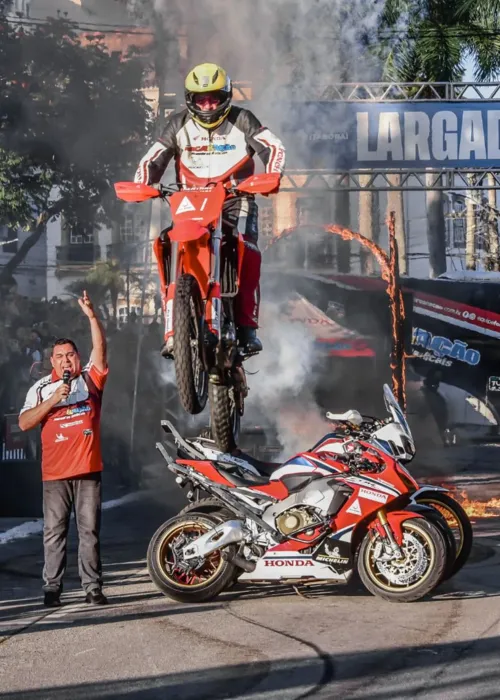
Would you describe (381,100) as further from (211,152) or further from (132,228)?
(211,152)

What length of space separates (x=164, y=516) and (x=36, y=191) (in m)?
6.19

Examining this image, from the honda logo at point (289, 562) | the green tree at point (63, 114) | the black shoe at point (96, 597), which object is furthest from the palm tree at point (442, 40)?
the black shoe at point (96, 597)

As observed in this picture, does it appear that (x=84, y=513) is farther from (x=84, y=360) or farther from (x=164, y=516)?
(x=84, y=360)

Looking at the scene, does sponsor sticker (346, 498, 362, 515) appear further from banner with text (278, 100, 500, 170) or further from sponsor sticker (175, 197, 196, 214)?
banner with text (278, 100, 500, 170)

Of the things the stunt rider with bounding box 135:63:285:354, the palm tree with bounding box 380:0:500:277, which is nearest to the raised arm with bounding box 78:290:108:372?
the stunt rider with bounding box 135:63:285:354

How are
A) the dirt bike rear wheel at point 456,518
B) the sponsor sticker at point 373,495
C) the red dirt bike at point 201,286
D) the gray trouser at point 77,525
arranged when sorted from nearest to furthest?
1. the sponsor sticker at point 373,495
2. the gray trouser at point 77,525
3. the red dirt bike at point 201,286
4. the dirt bike rear wheel at point 456,518

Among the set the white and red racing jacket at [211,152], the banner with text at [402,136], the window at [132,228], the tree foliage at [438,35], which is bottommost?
the white and red racing jacket at [211,152]

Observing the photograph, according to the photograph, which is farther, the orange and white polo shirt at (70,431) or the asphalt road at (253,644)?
the orange and white polo shirt at (70,431)

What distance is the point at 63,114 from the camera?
51.7 ft

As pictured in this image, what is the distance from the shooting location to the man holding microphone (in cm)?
739

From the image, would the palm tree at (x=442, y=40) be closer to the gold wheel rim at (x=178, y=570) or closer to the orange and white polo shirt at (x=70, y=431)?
the orange and white polo shirt at (x=70, y=431)

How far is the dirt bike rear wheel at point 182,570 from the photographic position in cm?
725

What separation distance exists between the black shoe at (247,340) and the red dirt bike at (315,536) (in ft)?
4.67

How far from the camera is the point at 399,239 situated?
30.2m
